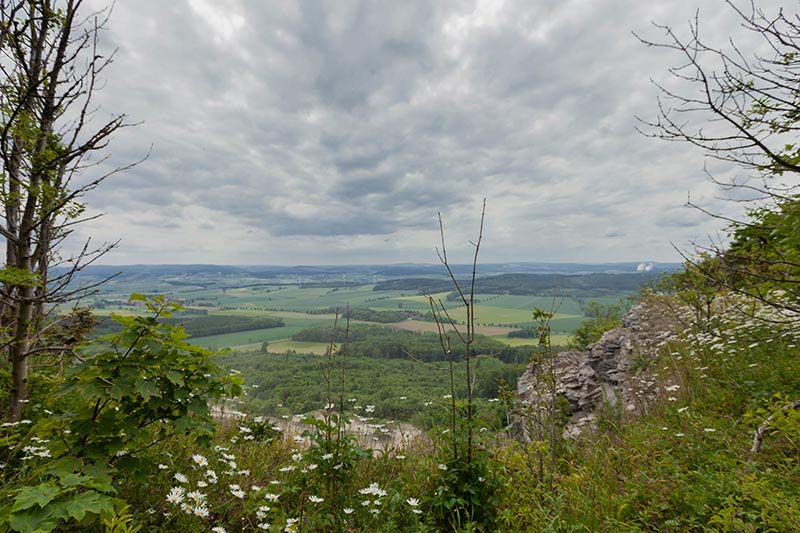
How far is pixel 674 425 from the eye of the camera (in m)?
3.97

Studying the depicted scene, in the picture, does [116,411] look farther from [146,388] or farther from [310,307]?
[310,307]

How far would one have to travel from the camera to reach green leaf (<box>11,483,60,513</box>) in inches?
57.9

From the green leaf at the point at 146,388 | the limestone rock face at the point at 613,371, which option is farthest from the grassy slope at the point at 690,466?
the green leaf at the point at 146,388

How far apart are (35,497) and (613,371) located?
9953 millimetres

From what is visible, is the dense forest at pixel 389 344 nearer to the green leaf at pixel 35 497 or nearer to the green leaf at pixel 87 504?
the green leaf at pixel 87 504

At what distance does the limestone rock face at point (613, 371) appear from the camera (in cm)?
586

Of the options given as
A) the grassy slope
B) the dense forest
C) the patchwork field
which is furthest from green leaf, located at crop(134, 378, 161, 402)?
the patchwork field

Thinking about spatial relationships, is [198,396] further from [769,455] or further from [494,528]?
[769,455]

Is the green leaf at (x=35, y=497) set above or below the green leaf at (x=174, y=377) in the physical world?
below

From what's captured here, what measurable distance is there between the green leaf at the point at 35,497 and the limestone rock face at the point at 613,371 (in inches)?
234

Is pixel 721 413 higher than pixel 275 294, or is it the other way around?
pixel 721 413

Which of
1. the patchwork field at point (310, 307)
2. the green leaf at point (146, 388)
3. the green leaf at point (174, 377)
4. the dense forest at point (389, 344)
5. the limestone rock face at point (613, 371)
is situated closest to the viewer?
the green leaf at point (146, 388)

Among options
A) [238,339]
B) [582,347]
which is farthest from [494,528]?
[238,339]

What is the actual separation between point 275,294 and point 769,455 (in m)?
80.5
